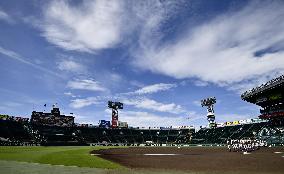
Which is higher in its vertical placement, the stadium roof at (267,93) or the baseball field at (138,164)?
the stadium roof at (267,93)

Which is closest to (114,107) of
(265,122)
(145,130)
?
(145,130)

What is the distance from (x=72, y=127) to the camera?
364 feet

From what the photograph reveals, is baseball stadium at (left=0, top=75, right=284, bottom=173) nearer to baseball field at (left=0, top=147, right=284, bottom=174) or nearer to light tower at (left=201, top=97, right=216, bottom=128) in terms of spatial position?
light tower at (left=201, top=97, right=216, bottom=128)

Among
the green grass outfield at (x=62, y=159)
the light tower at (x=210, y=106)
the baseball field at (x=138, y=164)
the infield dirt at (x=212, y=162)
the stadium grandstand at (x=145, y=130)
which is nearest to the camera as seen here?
the baseball field at (x=138, y=164)

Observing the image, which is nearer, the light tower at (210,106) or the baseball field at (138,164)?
the baseball field at (138,164)

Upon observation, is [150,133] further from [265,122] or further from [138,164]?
[138,164]

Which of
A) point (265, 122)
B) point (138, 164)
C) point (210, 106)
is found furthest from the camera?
point (210, 106)

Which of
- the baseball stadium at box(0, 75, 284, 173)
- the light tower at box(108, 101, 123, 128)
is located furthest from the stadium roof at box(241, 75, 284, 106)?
the light tower at box(108, 101, 123, 128)

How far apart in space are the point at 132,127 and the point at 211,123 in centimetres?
3526

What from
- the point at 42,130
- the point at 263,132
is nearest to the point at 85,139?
the point at 42,130

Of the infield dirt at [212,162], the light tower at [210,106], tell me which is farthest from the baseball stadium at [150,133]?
the infield dirt at [212,162]

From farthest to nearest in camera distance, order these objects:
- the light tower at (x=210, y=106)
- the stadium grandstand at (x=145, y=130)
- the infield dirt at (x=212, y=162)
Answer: the light tower at (x=210, y=106)
the stadium grandstand at (x=145, y=130)
the infield dirt at (x=212, y=162)

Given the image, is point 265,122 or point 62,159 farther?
point 265,122

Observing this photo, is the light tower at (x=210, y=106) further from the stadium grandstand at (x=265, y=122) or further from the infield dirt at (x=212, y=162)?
the infield dirt at (x=212, y=162)
